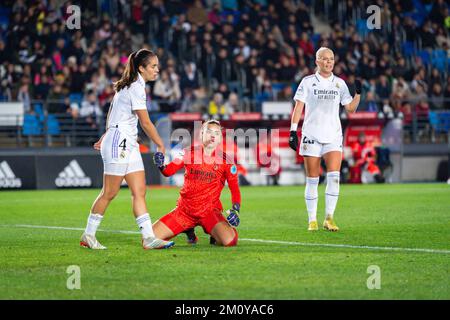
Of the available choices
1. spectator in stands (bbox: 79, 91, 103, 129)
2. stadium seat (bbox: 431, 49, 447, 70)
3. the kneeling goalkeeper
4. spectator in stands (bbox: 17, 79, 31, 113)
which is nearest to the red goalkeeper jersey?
the kneeling goalkeeper

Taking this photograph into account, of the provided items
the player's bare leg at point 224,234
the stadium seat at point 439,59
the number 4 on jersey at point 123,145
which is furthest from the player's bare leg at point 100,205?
the stadium seat at point 439,59

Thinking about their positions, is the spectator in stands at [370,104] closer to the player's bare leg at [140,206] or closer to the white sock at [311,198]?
the white sock at [311,198]

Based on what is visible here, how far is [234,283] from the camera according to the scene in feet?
25.5

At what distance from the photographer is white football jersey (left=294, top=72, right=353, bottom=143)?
12812 mm

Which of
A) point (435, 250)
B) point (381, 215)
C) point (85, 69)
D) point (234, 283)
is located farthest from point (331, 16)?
point (234, 283)

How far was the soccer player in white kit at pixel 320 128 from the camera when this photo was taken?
42.0 feet

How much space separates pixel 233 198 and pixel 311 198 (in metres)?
2.54

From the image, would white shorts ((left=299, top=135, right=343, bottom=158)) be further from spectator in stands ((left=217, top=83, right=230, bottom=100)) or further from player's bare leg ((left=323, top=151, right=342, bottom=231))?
spectator in stands ((left=217, top=83, right=230, bottom=100))

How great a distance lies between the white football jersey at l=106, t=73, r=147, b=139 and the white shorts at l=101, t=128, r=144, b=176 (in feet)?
0.27

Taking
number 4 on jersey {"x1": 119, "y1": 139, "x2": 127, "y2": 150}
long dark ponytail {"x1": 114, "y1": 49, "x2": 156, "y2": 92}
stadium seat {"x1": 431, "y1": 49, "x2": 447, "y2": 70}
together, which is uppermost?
stadium seat {"x1": 431, "y1": 49, "x2": 447, "y2": 70}

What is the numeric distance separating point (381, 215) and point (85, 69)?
13419 mm

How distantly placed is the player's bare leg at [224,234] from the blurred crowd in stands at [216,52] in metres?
15.3

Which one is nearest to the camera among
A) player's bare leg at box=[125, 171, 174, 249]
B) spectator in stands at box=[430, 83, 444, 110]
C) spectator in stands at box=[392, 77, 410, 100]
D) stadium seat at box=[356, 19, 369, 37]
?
player's bare leg at box=[125, 171, 174, 249]
